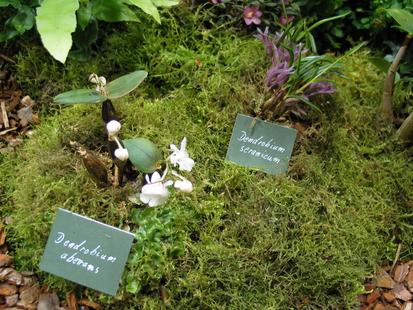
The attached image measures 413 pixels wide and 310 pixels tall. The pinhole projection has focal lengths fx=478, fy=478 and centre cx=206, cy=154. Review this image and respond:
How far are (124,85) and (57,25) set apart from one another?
275 mm

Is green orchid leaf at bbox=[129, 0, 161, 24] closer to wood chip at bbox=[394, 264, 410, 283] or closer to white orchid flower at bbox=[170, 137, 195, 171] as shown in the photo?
white orchid flower at bbox=[170, 137, 195, 171]

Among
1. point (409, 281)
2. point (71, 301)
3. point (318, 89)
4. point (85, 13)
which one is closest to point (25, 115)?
point (85, 13)

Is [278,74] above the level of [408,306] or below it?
above

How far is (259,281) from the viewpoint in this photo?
1449mm

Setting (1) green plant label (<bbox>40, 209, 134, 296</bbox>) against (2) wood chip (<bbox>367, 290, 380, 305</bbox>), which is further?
(2) wood chip (<bbox>367, 290, 380, 305</bbox>)

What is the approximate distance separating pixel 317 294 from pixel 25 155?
109cm

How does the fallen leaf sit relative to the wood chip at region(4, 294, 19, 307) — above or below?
above

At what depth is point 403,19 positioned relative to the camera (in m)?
1.62

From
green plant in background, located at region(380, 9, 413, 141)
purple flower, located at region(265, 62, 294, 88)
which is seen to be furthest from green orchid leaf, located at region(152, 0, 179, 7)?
green plant in background, located at region(380, 9, 413, 141)

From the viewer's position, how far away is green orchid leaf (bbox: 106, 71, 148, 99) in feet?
4.86

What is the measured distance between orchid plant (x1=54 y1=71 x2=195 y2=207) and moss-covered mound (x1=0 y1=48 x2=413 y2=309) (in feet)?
0.30

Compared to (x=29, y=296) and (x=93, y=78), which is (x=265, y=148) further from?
(x=29, y=296)

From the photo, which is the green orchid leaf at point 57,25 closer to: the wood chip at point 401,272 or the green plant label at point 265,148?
the green plant label at point 265,148

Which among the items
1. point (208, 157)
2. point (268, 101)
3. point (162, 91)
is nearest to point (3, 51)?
point (162, 91)
